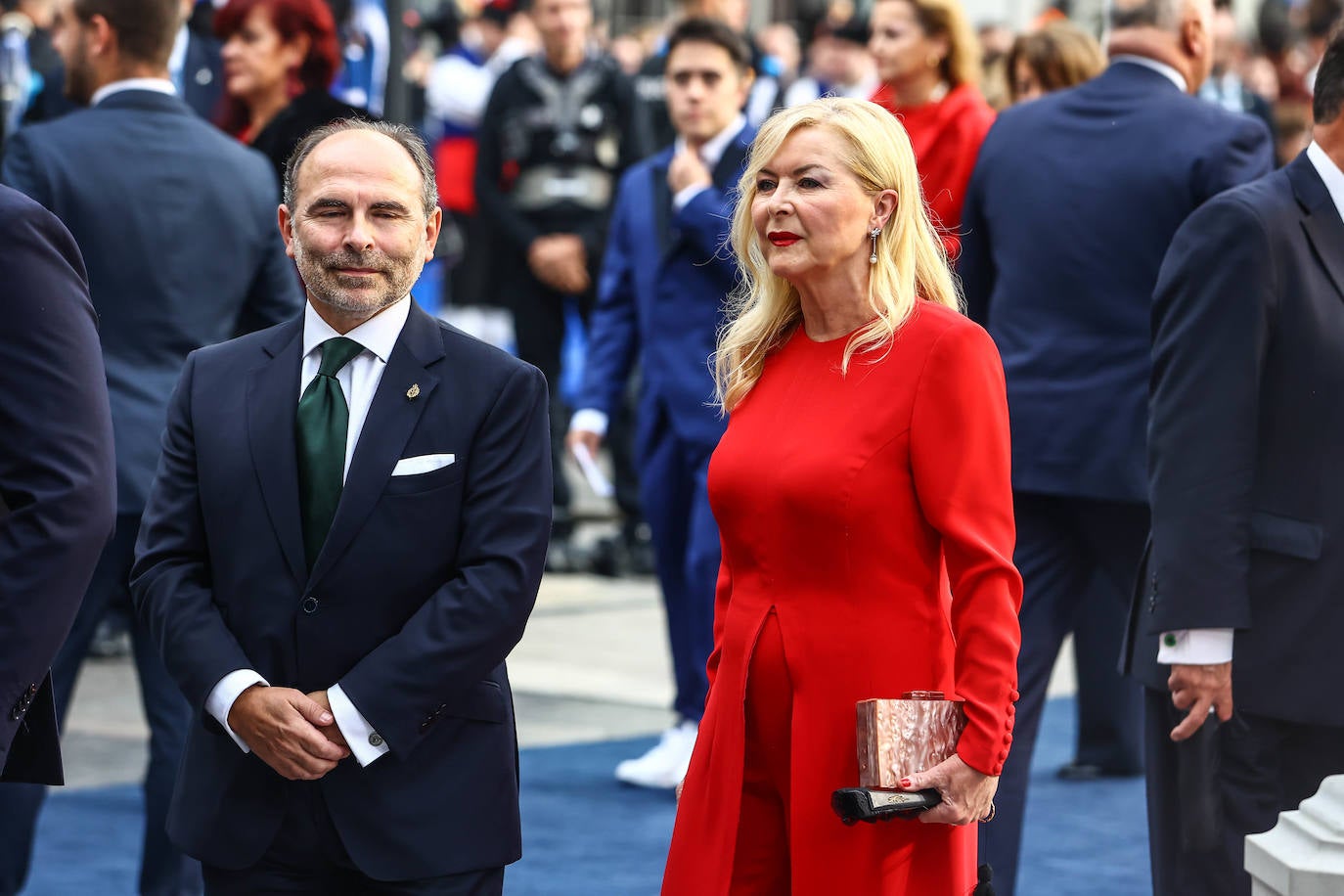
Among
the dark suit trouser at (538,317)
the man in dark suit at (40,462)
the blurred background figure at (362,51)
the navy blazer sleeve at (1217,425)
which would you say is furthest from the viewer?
the dark suit trouser at (538,317)

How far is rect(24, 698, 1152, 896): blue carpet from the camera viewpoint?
564cm

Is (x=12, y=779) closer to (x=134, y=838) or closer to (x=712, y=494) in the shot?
(x=712, y=494)

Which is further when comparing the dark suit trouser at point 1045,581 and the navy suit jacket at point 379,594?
the dark suit trouser at point 1045,581

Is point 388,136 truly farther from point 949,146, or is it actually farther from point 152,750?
point 949,146

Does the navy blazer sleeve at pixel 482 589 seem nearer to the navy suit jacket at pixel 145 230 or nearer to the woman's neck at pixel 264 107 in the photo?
the navy suit jacket at pixel 145 230

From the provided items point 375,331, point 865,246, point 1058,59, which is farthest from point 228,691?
point 1058,59

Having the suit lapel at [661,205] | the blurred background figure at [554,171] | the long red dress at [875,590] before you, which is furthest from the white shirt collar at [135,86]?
the blurred background figure at [554,171]

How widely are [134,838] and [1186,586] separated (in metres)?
3.41

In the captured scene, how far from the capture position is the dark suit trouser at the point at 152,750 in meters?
5.02

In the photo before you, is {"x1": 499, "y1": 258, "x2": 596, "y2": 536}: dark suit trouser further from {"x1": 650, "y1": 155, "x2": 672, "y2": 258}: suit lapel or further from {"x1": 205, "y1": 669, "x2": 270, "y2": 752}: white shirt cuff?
{"x1": 205, "y1": 669, "x2": 270, "y2": 752}: white shirt cuff

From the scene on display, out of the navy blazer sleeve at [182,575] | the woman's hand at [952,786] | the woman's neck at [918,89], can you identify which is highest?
the woman's neck at [918,89]

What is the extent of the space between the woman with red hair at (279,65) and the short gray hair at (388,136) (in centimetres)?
297

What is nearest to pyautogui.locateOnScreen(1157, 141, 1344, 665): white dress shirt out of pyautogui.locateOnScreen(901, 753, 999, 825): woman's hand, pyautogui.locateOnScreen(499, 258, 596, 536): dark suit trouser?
pyautogui.locateOnScreen(901, 753, 999, 825): woman's hand

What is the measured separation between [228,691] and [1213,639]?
1890 millimetres
